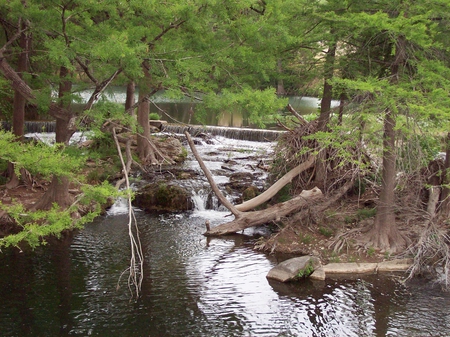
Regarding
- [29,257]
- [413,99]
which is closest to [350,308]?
[413,99]

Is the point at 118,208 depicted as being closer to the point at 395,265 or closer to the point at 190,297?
the point at 190,297

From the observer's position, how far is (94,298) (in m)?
9.20

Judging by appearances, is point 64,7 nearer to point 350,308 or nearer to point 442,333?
point 350,308

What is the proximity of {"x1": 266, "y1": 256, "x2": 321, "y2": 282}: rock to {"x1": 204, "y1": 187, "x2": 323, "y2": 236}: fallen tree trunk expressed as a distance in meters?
2.48

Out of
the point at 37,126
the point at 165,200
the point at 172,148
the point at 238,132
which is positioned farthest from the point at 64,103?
the point at 238,132

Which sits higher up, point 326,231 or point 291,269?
point 326,231

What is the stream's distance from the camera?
27.3 feet

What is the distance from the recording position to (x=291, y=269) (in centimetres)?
1042

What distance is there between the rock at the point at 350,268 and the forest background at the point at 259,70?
0.84 metres

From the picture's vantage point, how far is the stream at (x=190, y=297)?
8.34m

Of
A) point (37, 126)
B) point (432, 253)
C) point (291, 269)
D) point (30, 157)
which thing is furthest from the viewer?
point (37, 126)

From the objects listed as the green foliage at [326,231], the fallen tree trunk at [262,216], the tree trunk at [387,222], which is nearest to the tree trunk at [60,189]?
the fallen tree trunk at [262,216]

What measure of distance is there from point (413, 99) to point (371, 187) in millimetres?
5359

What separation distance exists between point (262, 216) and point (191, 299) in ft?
14.5
